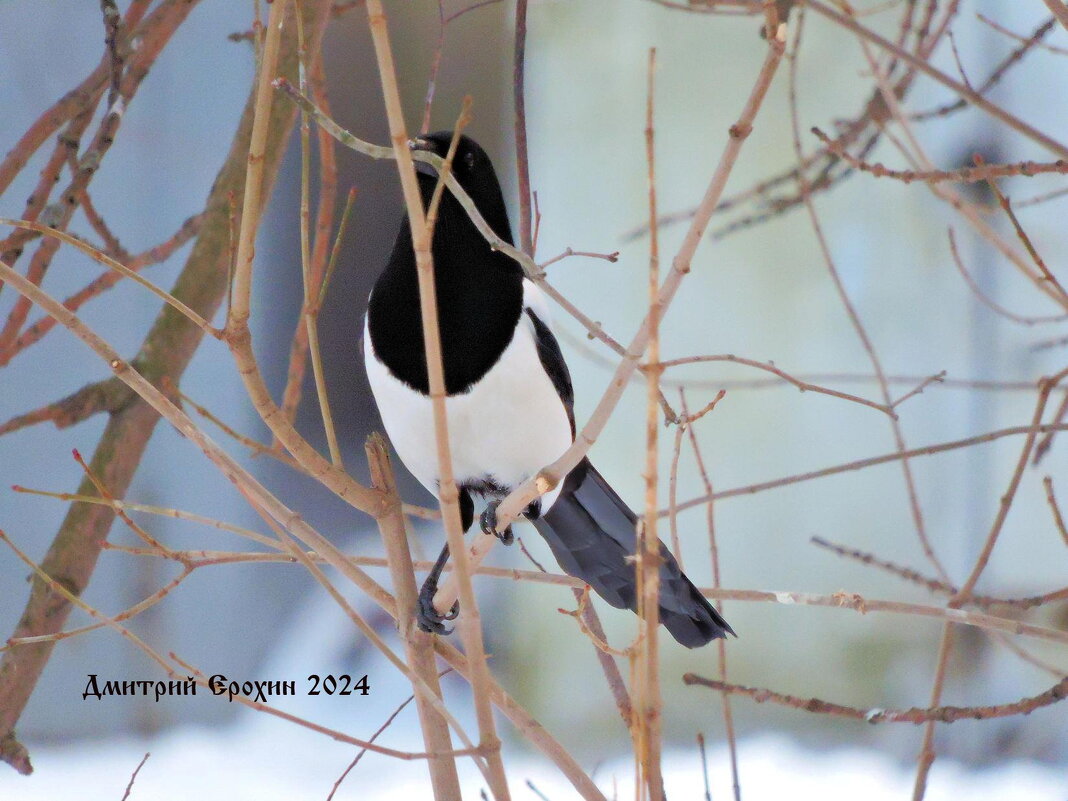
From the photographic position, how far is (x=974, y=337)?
6.00ft

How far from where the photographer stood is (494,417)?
0.91 metres

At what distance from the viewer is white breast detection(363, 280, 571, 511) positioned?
89 centimetres

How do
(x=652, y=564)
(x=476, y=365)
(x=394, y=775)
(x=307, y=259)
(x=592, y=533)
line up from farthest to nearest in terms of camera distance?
(x=394, y=775) < (x=592, y=533) < (x=476, y=365) < (x=307, y=259) < (x=652, y=564)

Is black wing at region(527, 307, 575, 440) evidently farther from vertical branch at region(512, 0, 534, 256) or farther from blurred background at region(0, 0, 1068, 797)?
blurred background at region(0, 0, 1068, 797)

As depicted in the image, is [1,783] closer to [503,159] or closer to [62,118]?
[62,118]

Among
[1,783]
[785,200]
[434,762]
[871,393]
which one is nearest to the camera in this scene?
[434,762]

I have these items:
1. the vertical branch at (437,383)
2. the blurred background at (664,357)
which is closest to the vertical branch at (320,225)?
the vertical branch at (437,383)

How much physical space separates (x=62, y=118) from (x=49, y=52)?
0.61m

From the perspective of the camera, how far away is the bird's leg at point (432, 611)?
681 mm

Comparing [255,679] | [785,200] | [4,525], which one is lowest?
[255,679]

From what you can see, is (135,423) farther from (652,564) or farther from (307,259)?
(652,564)

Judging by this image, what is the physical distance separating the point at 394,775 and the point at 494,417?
0.94 metres

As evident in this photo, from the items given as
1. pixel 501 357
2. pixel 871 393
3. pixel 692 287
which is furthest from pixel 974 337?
pixel 501 357

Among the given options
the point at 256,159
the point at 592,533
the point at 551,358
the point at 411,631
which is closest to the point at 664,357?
the point at 592,533
